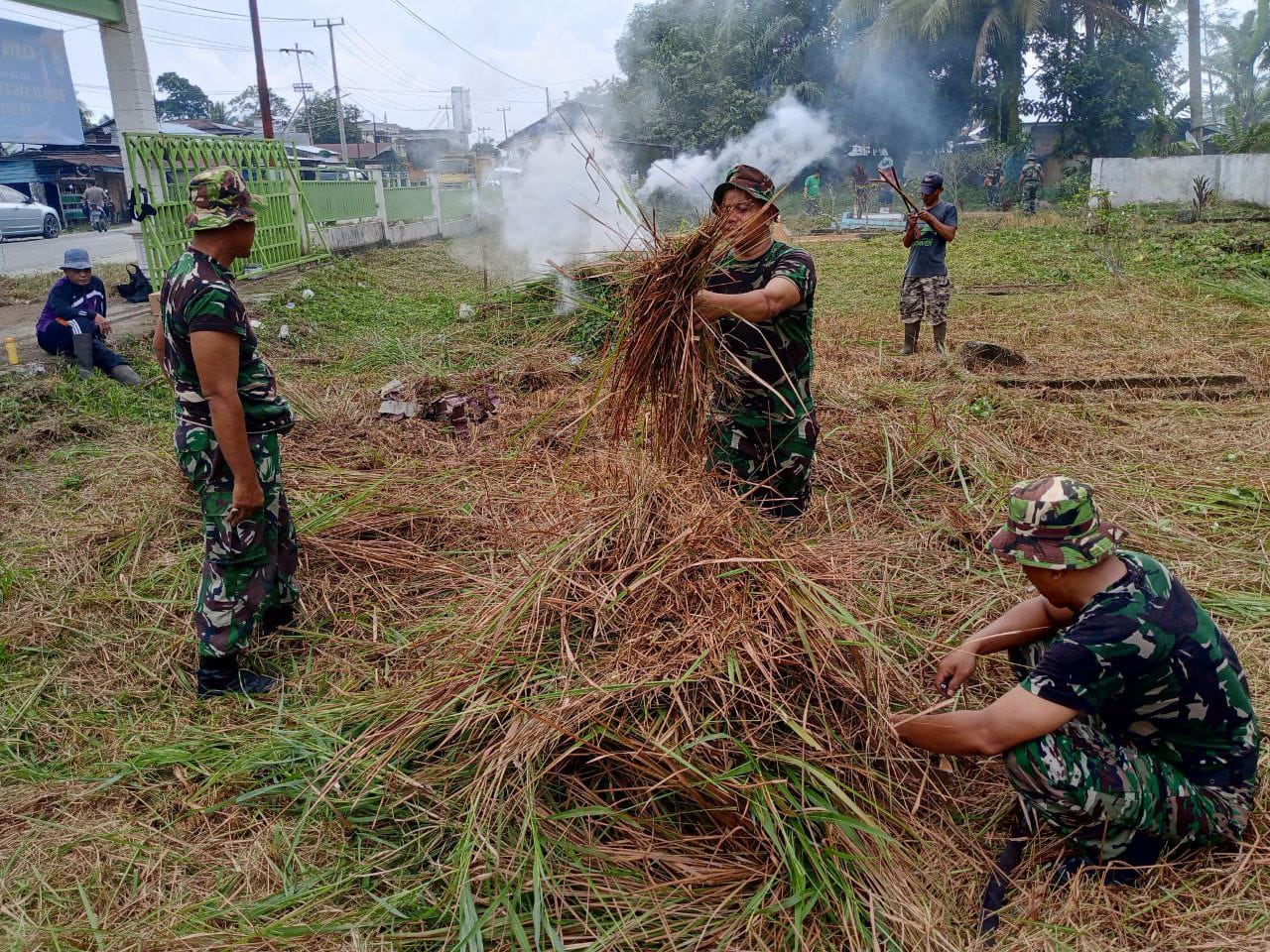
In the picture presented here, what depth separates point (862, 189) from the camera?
77.5 ft

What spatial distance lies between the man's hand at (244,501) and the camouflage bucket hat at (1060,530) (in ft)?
7.20

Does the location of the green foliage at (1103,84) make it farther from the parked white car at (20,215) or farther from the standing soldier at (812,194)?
the parked white car at (20,215)

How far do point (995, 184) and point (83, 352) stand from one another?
23.3 m

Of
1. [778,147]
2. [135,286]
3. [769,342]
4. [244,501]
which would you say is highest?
[778,147]

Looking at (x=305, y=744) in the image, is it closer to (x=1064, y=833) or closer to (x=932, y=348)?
(x=1064, y=833)

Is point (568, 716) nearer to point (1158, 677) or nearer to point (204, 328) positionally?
point (1158, 677)

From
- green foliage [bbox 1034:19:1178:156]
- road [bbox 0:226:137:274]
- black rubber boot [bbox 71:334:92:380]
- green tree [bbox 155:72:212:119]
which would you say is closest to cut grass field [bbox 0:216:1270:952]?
black rubber boot [bbox 71:334:92:380]

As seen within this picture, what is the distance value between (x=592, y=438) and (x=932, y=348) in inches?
163

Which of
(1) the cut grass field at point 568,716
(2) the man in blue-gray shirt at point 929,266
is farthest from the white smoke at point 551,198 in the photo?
(1) the cut grass field at point 568,716

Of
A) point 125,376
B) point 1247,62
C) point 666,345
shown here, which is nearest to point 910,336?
point 666,345

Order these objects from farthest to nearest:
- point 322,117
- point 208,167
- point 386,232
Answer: point 322,117, point 386,232, point 208,167

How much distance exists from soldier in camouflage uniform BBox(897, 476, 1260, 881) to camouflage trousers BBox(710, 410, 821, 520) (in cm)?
125

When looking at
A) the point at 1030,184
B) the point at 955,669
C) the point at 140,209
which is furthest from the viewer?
the point at 1030,184

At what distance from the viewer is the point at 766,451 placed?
330cm
